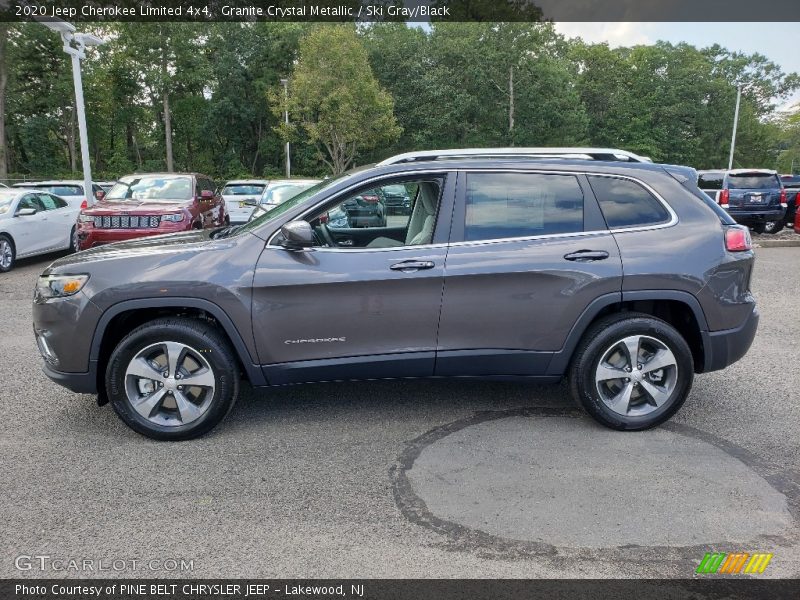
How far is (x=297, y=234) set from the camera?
388cm

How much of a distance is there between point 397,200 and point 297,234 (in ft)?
4.62

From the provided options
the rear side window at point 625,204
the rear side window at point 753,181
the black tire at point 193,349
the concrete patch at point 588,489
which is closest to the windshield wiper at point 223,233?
the black tire at point 193,349

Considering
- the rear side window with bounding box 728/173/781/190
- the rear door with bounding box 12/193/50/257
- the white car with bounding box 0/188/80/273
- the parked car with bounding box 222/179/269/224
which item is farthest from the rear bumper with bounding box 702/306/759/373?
the parked car with bounding box 222/179/269/224

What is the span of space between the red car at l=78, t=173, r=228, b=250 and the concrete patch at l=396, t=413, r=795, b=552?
7.56 meters

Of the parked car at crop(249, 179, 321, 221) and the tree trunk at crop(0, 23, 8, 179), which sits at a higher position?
the tree trunk at crop(0, 23, 8, 179)

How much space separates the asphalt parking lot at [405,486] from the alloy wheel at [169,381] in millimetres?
223

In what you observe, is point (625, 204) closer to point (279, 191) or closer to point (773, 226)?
point (279, 191)

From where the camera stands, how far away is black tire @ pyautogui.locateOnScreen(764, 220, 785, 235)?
1719 centimetres

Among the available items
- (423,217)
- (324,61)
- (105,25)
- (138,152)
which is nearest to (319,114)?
(324,61)

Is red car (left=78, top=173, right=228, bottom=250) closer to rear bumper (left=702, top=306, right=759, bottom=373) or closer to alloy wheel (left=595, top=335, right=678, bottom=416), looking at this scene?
alloy wheel (left=595, top=335, right=678, bottom=416)

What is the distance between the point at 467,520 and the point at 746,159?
6246 cm

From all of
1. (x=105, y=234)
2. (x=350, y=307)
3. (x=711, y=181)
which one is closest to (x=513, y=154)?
(x=350, y=307)

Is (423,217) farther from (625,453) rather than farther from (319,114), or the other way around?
(319,114)

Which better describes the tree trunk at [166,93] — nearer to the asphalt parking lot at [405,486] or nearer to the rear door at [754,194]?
the rear door at [754,194]
